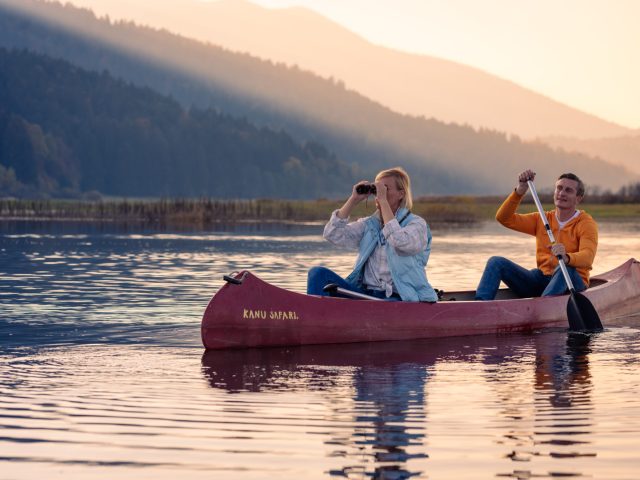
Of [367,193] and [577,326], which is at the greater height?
[367,193]

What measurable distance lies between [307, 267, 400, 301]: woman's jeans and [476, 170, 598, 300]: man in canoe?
6.34 feet

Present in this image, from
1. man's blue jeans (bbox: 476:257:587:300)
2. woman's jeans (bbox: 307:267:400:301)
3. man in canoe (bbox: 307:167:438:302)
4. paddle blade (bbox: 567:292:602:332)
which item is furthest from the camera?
man's blue jeans (bbox: 476:257:587:300)

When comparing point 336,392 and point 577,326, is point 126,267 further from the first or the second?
point 336,392

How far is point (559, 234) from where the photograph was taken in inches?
524

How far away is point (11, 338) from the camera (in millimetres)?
12203

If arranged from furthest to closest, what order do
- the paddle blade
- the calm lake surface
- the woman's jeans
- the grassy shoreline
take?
the grassy shoreline → the paddle blade → the woman's jeans → the calm lake surface

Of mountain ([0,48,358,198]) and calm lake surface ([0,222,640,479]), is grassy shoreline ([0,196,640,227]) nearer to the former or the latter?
calm lake surface ([0,222,640,479])

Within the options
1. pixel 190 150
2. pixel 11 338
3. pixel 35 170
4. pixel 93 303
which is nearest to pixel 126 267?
pixel 93 303

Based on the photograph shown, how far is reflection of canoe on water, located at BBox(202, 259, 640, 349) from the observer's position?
436 inches

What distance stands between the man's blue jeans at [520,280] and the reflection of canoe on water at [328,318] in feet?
1.66

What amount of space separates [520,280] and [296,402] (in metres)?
5.67

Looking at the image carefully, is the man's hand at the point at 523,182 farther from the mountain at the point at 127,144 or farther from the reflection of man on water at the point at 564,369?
the mountain at the point at 127,144

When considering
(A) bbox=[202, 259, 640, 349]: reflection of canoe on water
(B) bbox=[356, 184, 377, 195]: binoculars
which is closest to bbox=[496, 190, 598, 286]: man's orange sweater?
(A) bbox=[202, 259, 640, 349]: reflection of canoe on water

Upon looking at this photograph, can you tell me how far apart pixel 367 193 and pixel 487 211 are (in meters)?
56.8
